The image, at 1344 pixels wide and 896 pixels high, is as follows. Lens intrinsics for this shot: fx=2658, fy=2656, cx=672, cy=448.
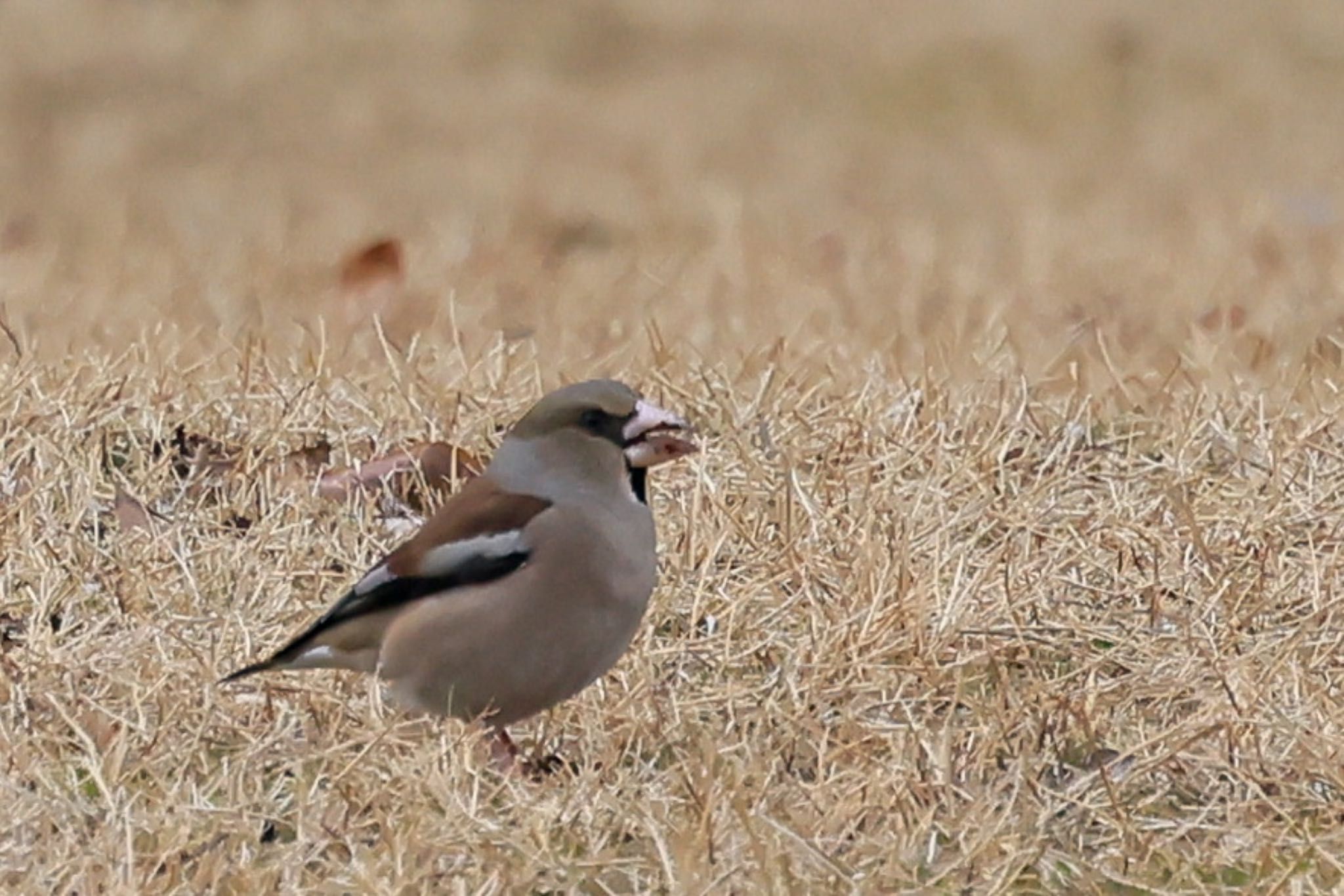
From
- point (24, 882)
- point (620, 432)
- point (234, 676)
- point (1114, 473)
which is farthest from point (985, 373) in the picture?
point (24, 882)

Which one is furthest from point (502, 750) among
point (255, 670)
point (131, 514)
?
point (131, 514)

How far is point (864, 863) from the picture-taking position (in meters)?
3.63

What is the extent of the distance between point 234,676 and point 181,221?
661 cm

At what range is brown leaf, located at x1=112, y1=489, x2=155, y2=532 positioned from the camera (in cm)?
512

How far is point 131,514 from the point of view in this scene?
5.16 m

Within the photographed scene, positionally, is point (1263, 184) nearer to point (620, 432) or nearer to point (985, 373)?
point (985, 373)

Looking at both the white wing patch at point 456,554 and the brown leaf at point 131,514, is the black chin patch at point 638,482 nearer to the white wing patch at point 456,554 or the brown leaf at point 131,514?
the white wing patch at point 456,554

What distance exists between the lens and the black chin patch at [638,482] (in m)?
4.24

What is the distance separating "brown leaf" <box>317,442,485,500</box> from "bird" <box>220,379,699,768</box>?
1.11m

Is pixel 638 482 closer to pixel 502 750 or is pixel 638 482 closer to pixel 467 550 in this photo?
pixel 467 550

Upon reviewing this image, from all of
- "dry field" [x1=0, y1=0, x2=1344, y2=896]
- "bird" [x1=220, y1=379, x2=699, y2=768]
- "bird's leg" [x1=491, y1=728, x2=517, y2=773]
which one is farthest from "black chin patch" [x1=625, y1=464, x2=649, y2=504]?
"bird's leg" [x1=491, y1=728, x2=517, y2=773]

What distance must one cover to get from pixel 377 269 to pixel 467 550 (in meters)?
4.31

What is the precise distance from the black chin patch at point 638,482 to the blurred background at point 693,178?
2.11 m

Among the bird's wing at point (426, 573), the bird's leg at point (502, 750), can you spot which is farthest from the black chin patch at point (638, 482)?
the bird's leg at point (502, 750)
